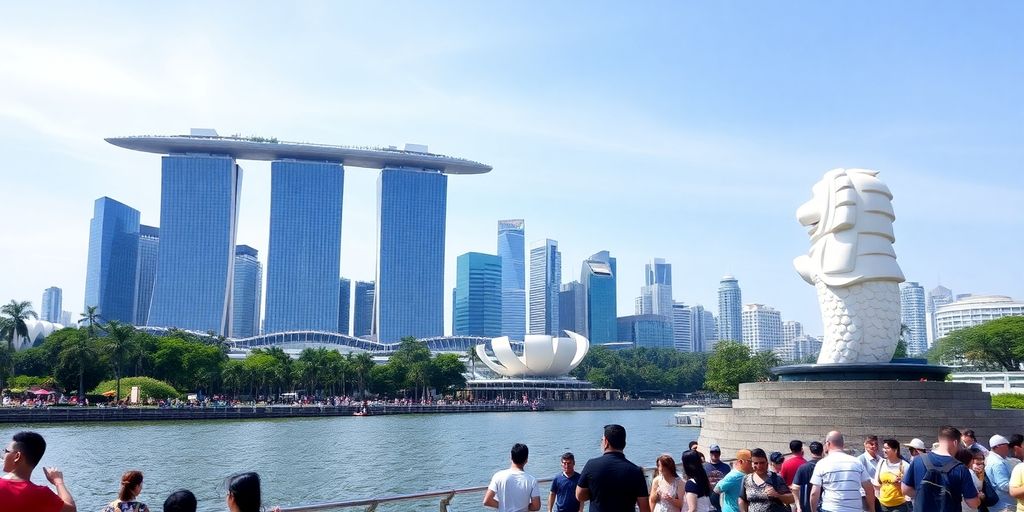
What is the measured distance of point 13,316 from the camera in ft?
180

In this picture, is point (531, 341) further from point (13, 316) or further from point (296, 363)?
point (13, 316)

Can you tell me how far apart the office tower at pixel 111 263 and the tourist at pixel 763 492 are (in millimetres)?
141460

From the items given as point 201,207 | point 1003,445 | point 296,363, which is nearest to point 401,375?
point 296,363

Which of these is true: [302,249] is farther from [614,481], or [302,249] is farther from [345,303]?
[614,481]

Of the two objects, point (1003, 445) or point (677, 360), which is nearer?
point (1003, 445)

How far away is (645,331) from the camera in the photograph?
609ft

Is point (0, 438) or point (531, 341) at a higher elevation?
point (531, 341)

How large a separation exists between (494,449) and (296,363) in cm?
4447

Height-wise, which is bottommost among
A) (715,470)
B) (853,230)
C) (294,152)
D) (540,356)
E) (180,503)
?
(715,470)

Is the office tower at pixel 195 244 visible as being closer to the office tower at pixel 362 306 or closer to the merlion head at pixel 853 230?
the office tower at pixel 362 306

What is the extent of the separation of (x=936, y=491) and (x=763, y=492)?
133 centimetres

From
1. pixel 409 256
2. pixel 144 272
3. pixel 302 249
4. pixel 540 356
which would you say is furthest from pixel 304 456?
pixel 144 272

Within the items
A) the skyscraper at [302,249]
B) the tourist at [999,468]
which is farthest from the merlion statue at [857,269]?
the skyscraper at [302,249]

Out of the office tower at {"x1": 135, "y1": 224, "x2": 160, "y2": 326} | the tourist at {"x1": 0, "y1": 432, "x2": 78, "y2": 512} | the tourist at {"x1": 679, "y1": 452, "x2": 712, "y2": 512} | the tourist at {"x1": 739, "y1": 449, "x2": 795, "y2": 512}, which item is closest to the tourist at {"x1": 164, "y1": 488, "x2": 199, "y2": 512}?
the tourist at {"x1": 0, "y1": 432, "x2": 78, "y2": 512}
